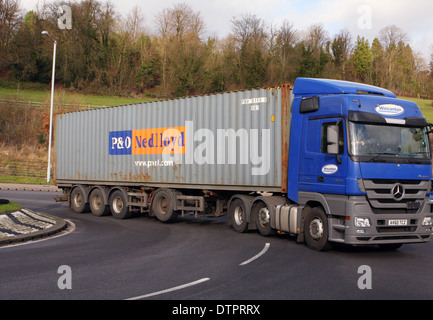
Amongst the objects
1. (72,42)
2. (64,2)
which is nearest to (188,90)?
(72,42)

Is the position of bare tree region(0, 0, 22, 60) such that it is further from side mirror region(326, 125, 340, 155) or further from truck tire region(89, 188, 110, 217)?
side mirror region(326, 125, 340, 155)

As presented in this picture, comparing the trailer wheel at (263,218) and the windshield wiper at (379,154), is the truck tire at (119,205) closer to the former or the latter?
the trailer wheel at (263,218)

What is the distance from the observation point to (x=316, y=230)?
11.1 meters

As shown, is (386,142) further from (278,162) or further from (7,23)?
(7,23)

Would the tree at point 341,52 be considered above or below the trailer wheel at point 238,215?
above

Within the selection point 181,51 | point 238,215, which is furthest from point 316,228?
point 181,51

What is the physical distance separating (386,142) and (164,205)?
8433 millimetres

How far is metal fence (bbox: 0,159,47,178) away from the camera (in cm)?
4141

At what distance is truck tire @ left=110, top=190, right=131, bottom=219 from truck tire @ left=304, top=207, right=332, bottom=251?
8.59m

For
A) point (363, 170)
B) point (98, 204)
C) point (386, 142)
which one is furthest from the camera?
point (98, 204)

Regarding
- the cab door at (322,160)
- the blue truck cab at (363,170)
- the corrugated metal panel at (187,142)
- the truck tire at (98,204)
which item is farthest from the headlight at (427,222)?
the truck tire at (98,204)

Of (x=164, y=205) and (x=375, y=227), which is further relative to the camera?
(x=164, y=205)

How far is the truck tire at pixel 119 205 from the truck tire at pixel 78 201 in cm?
173

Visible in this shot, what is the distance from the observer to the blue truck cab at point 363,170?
10.2 meters
